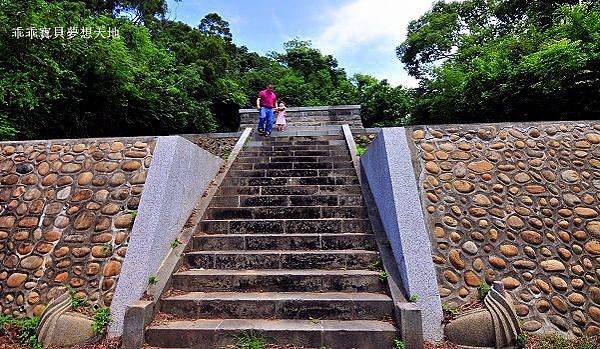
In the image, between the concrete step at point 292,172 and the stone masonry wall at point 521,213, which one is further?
the concrete step at point 292,172

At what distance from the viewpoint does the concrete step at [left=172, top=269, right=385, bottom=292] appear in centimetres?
357

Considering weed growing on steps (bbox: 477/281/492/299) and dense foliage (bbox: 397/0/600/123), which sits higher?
dense foliage (bbox: 397/0/600/123)

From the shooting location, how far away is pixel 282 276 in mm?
Result: 3621

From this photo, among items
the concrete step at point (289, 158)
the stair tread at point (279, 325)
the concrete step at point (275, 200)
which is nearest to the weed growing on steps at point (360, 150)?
the concrete step at point (289, 158)

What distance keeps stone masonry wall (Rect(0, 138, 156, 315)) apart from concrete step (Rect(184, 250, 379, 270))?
0.89 metres

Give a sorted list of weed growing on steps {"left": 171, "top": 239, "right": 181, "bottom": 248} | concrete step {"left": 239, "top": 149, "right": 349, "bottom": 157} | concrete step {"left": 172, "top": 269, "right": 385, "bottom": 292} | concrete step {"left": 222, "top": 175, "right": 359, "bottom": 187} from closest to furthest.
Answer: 1. concrete step {"left": 172, "top": 269, "right": 385, "bottom": 292}
2. weed growing on steps {"left": 171, "top": 239, "right": 181, "bottom": 248}
3. concrete step {"left": 222, "top": 175, "right": 359, "bottom": 187}
4. concrete step {"left": 239, "top": 149, "right": 349, "bottom": 157}

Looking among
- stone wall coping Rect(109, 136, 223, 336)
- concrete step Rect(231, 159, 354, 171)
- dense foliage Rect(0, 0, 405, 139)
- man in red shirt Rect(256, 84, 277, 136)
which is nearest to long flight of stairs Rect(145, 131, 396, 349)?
stone wall coping Rect(109, 136, 223, 336)

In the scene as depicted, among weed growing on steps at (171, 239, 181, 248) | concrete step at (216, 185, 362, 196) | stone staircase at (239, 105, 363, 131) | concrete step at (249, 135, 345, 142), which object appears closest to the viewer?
weed growing on steps at (171, 239, 181, 248)

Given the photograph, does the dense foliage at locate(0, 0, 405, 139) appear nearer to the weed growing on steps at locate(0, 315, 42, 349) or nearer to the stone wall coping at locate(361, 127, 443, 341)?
the weed growing on steps at locate(0, 315, 42, 349)

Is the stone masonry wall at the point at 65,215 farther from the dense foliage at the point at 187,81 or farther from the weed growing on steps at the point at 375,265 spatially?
the weed growing on steps at the point at 375,265

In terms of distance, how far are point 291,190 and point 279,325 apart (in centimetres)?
262

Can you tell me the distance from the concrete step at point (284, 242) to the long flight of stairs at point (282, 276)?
0.04 feet

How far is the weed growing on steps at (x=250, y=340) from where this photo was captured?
292 centimetres

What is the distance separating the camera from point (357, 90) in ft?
55.8
